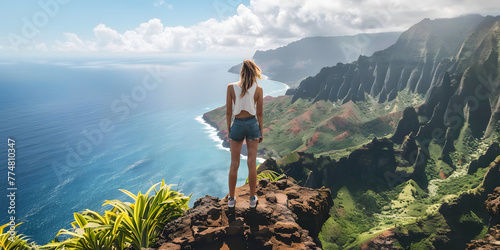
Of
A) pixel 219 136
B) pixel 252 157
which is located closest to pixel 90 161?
pixel 219 136

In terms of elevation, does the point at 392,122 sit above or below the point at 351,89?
below

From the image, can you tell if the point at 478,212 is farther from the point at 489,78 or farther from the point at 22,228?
the point at 22,228

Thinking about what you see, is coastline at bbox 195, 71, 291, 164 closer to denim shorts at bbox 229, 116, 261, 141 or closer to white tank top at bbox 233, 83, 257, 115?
denim shorts at bbox 229, 116, 261, 141

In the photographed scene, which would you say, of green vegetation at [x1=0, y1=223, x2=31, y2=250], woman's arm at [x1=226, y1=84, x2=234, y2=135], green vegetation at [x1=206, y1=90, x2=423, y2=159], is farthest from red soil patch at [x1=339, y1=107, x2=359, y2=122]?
green vegetation at [x1=0, y1=223, x2=31, y2=250]

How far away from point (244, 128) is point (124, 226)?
2.85 metres

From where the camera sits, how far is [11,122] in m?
153

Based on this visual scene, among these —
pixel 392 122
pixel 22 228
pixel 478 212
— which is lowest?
pixel 22 228

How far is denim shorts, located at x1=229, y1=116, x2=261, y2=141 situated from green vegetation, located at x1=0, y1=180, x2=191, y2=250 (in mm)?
1921

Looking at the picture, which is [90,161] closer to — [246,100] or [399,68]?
[246,100]

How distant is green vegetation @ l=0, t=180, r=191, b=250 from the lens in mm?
4703

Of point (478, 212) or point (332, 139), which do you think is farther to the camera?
point (332, 139)

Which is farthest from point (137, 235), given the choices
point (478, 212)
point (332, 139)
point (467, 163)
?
point (332, 139)

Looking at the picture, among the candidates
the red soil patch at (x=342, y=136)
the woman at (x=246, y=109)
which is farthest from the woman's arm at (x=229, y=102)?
the red soil patch at (x=342, y=136)

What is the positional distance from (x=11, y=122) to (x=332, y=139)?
177228 mm
